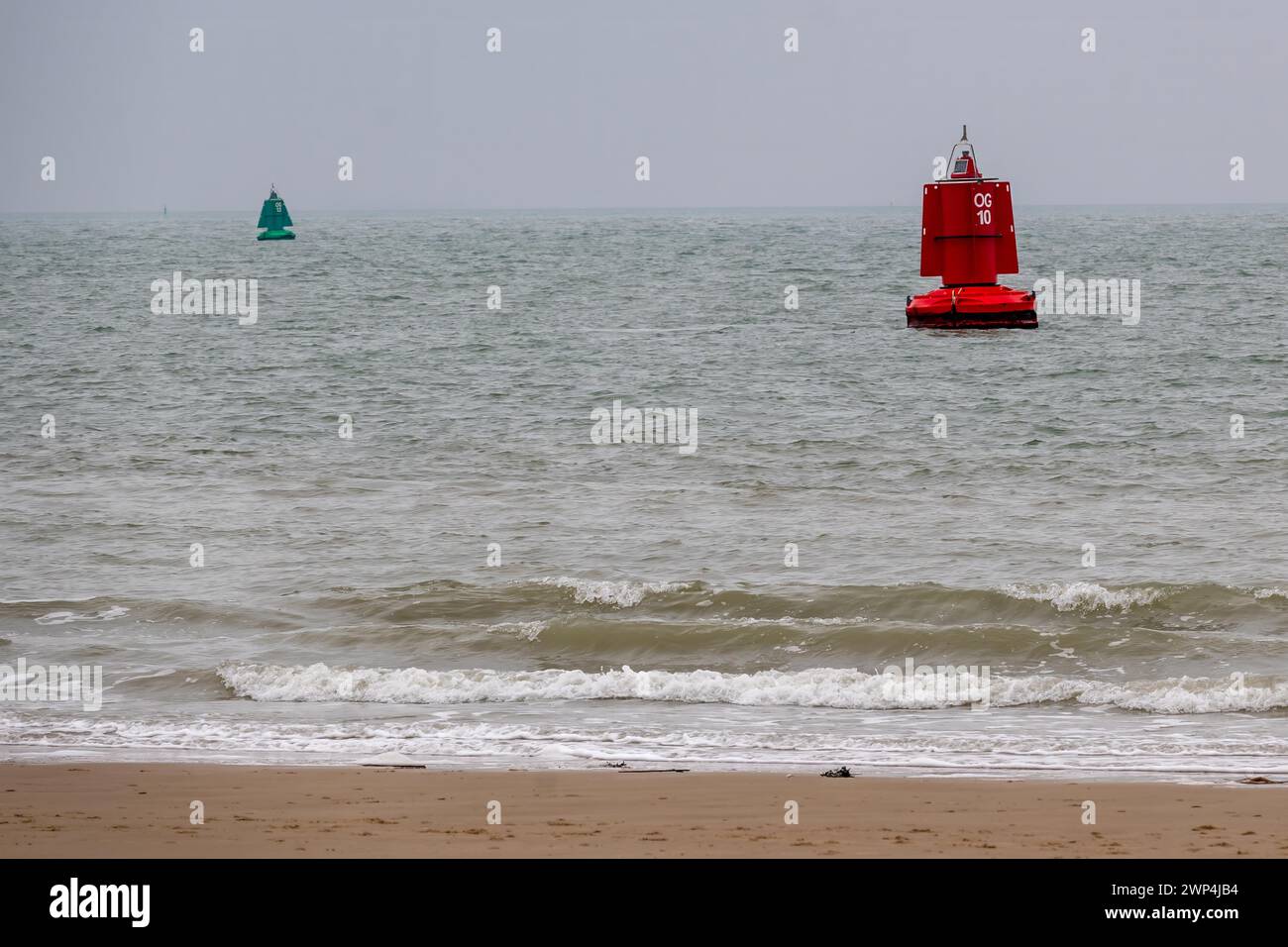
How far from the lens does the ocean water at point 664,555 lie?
11.5 metres

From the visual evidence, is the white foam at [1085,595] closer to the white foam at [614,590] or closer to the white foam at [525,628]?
the white foam at [614,590]

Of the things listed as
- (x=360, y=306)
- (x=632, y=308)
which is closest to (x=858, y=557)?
(x=632, y=308)

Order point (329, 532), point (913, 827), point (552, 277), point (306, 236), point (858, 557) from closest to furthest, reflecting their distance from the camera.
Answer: point (913, 827), point (858, 557), point (329, 532), point (552, 277), point (306, 236)

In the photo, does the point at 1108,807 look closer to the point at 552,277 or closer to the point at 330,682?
Result: the point at 330,682

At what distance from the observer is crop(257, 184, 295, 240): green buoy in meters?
124

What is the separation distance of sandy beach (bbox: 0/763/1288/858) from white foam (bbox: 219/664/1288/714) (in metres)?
2.62

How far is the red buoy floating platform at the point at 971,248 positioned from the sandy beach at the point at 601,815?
3035cm

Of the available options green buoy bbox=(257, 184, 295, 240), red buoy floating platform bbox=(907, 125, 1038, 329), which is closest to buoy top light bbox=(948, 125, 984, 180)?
red buoy floating platform bbox=(907, 125, 1038, 329)

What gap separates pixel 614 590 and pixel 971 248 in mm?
25636

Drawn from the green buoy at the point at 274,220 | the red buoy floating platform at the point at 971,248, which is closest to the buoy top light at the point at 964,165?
the red buoy floating platform at the point at 971,248

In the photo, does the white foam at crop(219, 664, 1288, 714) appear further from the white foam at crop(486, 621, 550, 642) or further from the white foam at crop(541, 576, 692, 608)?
the white foam at crop(541, 576, 692, 608)

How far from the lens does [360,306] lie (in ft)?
179

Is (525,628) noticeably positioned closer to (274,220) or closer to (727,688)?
(727,688)

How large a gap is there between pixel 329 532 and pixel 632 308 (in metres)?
33.7
